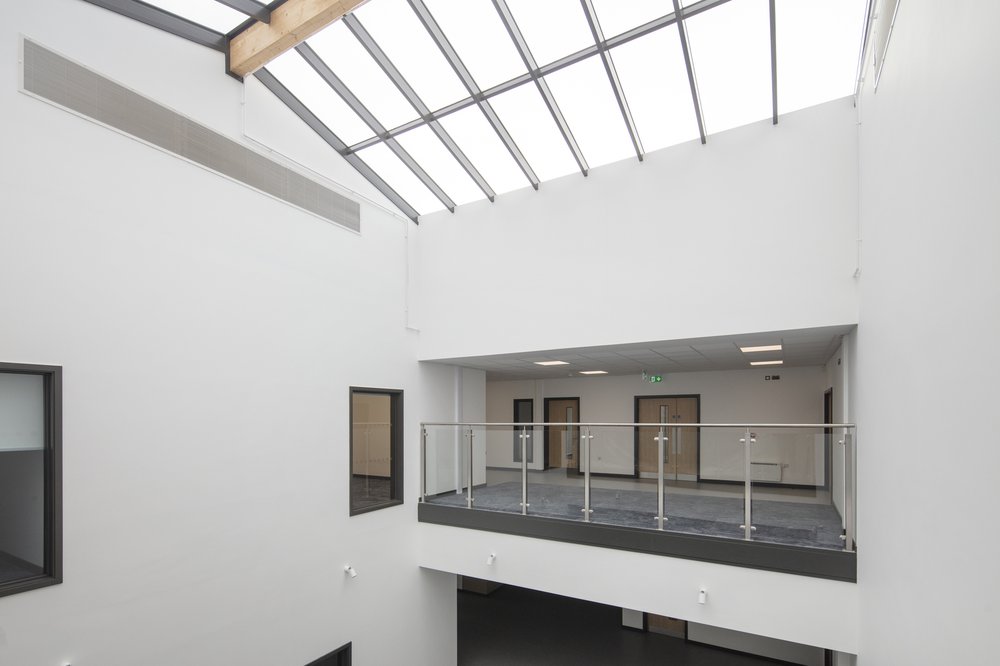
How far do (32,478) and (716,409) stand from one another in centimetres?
1118

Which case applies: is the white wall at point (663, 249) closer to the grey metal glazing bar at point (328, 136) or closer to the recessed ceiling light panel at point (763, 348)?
the grey metal glazing bar at point (328, 136)

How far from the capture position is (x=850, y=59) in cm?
513

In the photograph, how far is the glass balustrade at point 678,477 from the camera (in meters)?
5.75

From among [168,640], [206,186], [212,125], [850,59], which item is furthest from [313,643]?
[850,59]

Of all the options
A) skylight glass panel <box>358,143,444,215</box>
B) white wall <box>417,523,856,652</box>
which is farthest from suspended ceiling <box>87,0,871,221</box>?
white wall <box>417,523,856,652</box>

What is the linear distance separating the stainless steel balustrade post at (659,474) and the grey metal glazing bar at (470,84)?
3.66m

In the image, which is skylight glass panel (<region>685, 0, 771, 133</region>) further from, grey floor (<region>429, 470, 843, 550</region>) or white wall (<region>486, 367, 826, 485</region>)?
grey floor (<region>429, 470, 843, 550</region>)

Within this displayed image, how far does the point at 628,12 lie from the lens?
5074 millimetres

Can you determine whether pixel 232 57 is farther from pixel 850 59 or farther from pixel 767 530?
pixel 767 530

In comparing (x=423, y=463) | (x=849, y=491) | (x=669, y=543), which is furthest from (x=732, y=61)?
(x=423, y=463)

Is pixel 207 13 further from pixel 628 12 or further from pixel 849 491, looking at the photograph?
pixel 849 491

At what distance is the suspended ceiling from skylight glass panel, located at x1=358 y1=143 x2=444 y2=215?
0.12 m

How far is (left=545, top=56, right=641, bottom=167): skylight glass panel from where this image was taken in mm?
5785

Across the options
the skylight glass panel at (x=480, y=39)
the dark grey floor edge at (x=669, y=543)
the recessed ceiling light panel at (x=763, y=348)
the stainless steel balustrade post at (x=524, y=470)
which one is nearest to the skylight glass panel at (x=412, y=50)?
the skylight glass panel at (x=480, y=39)
